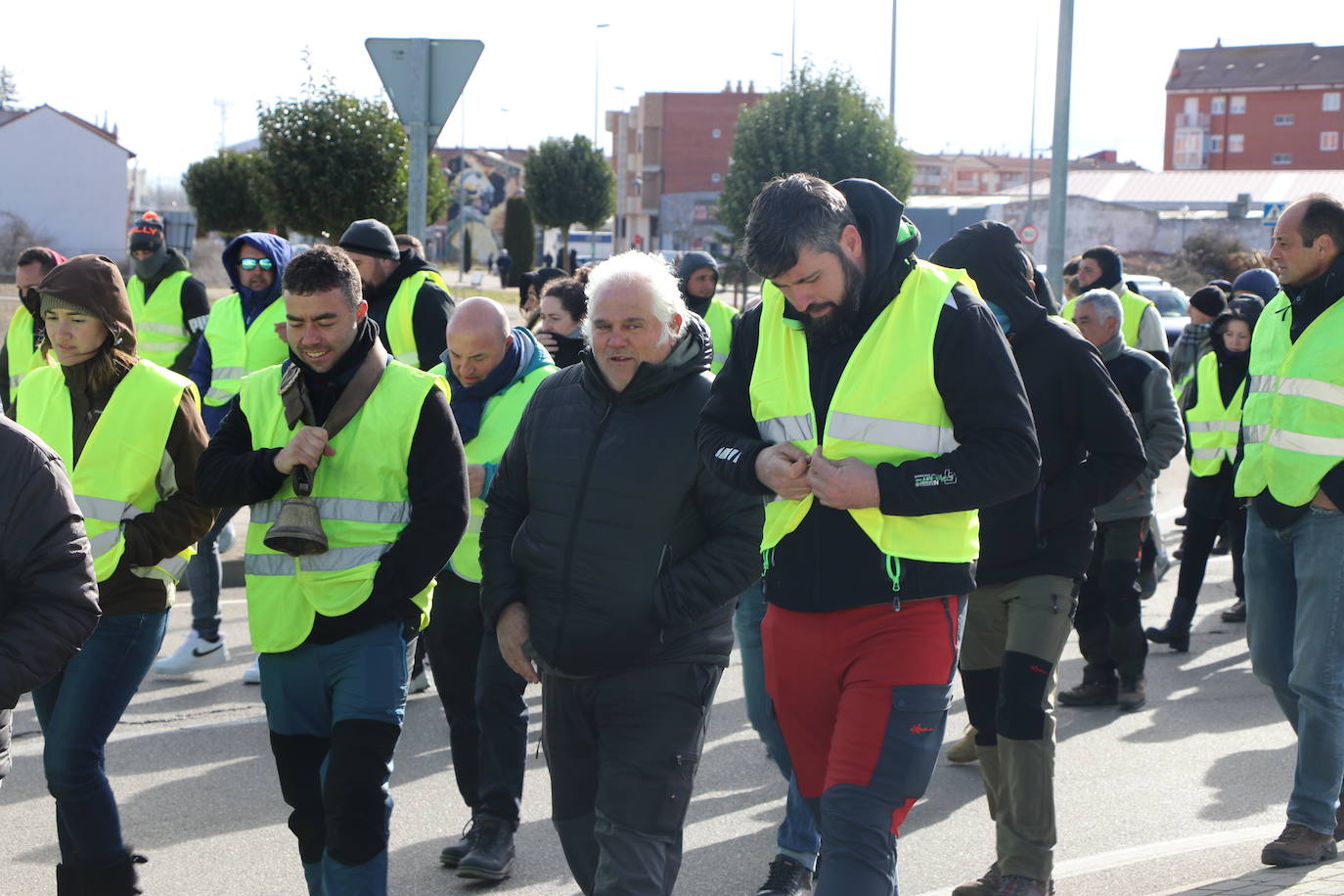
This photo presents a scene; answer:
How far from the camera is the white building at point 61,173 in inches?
2687

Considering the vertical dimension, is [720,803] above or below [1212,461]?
below

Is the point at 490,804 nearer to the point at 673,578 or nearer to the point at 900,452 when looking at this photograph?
the point at 673,578

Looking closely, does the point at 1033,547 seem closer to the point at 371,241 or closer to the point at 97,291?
the point at 97,291

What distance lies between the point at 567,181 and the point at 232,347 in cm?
5006

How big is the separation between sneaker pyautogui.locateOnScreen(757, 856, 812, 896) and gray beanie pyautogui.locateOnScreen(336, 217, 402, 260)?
349 centimetres

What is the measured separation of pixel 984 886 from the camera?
4664 mm

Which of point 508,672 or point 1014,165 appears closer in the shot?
point 508,672

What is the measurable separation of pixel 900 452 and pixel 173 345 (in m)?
6.66

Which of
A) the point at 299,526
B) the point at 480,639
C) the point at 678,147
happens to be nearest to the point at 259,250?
the point at 480,639

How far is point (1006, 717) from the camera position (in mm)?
4605

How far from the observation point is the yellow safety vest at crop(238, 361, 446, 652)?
4168 millimetres

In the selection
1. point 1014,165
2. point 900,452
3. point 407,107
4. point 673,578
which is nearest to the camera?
point 900,452

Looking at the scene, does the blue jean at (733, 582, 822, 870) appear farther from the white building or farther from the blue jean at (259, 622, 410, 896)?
the white building

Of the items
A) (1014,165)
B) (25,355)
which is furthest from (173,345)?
(1014,165)
